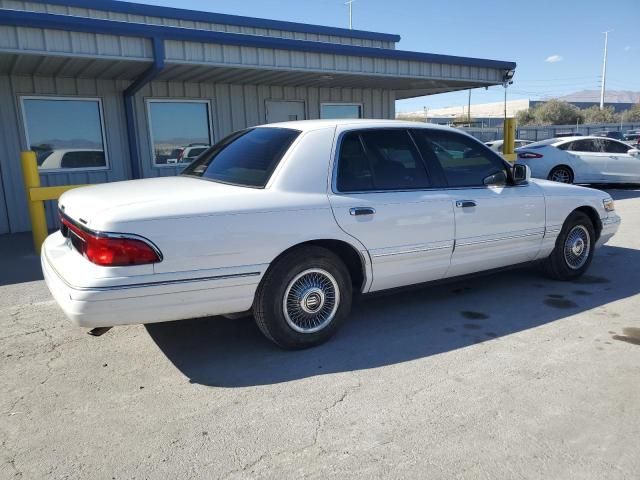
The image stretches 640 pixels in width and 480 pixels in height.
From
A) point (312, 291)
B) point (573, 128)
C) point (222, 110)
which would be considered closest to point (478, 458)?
point (312, 291)

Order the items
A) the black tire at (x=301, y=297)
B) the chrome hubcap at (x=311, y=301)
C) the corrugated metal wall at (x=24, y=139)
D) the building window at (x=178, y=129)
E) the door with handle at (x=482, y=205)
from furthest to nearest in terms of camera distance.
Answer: the building window at (x=178, y=129) → the corrugated metal wall at (x=24, y=139) → the door with handle at (x=482, y=205) → the chrome hubcap at (x=311, y=301) → the black tire at (x=301, y=297)

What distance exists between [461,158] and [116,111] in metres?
7.11

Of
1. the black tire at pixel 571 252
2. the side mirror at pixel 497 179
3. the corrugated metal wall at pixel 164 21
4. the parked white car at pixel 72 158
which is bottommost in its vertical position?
the black tire at pixel 571 252

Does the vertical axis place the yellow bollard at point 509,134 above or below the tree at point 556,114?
below

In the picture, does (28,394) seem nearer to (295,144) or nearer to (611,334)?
(295,144)

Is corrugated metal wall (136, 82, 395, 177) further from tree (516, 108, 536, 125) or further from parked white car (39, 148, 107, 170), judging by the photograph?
tree (516, 108, 536, 125)

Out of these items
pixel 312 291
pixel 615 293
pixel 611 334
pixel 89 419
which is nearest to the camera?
pixel 89 419

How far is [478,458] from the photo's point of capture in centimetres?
250

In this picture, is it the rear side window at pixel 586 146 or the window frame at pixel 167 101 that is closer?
the window frame at pixel 167 101

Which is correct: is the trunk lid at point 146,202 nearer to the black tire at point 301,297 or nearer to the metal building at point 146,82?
the black tire at point 301,297

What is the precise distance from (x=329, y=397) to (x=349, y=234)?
1.19m

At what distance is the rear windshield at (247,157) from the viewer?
3.73 meters

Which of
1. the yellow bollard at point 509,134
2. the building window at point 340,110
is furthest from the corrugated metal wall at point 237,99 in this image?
the yellow bollard at point 509,134

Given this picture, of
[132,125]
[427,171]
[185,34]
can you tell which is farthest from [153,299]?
[132,125]
